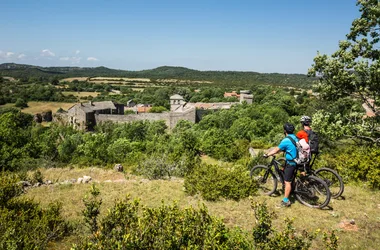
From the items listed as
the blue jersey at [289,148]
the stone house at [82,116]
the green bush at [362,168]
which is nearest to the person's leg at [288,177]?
the blue jersey at [289,148]

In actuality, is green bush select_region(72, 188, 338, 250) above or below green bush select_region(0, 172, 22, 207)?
above

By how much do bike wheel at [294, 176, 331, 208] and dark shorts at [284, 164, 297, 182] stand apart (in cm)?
43

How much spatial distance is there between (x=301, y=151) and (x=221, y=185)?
2.34 metres

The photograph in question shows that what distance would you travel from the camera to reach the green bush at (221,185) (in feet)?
24.1

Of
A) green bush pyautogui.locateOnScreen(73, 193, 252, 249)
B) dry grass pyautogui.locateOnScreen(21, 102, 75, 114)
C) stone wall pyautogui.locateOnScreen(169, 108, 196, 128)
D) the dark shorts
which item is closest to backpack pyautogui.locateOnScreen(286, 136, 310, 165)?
the dark shorts

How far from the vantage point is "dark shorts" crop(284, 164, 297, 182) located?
6.24m

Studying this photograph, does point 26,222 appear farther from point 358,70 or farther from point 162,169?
point 358,70

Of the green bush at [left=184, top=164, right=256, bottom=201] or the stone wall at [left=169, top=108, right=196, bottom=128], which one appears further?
the stone wall at [left=169, top=108, right=196, bottom=128]

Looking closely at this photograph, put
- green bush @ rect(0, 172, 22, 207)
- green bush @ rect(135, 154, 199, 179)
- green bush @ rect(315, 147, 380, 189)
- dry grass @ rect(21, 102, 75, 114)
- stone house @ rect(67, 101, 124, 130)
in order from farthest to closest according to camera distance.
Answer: dry grass @ rect(21, 102, 75, 114) → stone house @ rect(67, 101, 124, 130) → green bush @ rect(135, 154, 199, 179) → green bush @ rect(315, 147, 380, 189) → green bush @ rect(0, 172, 22, 207)

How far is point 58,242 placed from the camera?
18.9 feet

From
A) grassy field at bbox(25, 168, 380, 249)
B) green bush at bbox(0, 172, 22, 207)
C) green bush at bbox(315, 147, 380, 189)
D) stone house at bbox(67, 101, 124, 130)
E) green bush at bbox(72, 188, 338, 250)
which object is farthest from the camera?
stone house at bbox(67, 101, 124, 130)

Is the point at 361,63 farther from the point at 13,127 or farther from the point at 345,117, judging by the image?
the point at 13,127

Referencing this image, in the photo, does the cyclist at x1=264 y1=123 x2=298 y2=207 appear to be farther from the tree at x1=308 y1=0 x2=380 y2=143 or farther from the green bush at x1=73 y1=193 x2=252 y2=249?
the tree at x1=308 y1=0 x2=380 y2=143

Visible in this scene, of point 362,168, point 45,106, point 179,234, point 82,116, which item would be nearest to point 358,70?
point 362,168
